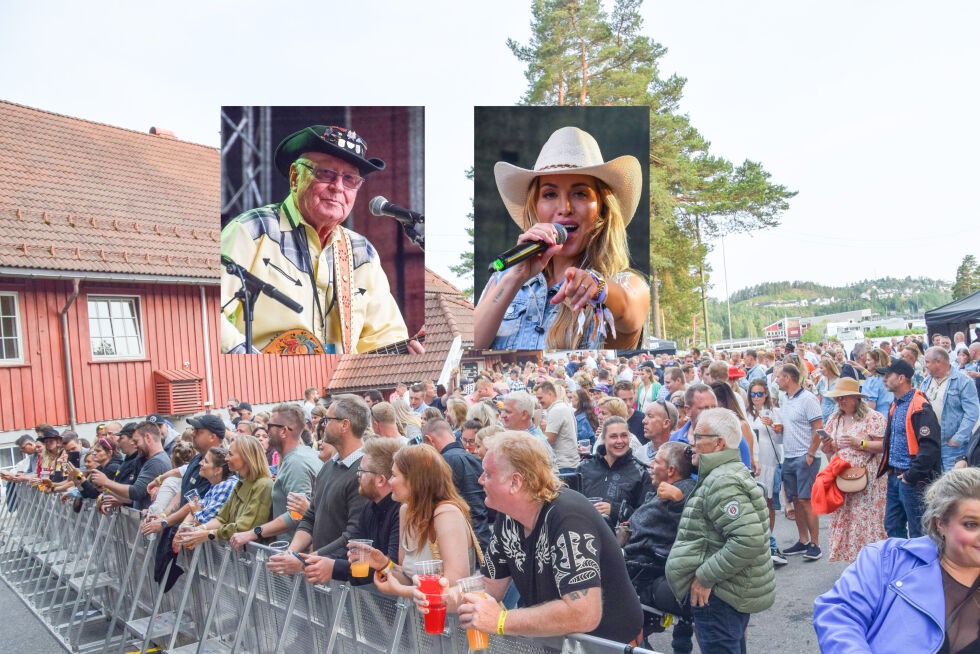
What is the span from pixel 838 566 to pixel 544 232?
4071 millimetres

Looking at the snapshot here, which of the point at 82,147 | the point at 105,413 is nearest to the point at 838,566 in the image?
the point at 105,413

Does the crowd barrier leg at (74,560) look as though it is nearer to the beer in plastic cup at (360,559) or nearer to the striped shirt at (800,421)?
the beer in plastic cup at (360,559)

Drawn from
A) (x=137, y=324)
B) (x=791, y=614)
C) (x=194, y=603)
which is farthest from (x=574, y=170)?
(x=137, y=324)

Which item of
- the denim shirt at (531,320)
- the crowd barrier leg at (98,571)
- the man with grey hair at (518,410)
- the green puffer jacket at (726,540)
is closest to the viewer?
the green puffer jacket at (726,540)

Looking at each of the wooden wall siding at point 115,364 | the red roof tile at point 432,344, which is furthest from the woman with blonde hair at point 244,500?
the wooden wall siding at point 115,364

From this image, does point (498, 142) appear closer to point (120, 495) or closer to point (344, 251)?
point (344, 251)

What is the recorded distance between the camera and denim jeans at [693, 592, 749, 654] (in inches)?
140

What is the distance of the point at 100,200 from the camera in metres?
15.3

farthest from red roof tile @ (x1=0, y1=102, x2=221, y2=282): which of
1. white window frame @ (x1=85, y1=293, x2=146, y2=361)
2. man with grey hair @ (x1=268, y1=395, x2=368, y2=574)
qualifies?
man with grey hair @ (x1=268, y1=395, x2=368, y2=574)

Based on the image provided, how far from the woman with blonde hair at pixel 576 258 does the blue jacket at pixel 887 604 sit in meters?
5.51

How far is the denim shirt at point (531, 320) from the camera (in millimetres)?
7836

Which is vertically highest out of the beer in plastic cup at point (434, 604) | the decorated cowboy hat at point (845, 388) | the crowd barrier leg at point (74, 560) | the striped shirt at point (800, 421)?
the decorated cowboy hat at point (845, 388)

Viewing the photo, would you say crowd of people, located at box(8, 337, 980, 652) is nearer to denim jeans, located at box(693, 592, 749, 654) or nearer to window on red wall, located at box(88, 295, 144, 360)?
denim jeans, located at box(693, 592, 749, 654)

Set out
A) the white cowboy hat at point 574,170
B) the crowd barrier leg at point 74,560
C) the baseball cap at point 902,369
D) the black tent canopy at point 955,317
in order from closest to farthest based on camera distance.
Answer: the baseball cap at point 902,369 < the crowd barrier leg at point 74,560 < the white cowboy hat at point 574,170 < the black tent canopy at point 955,317
